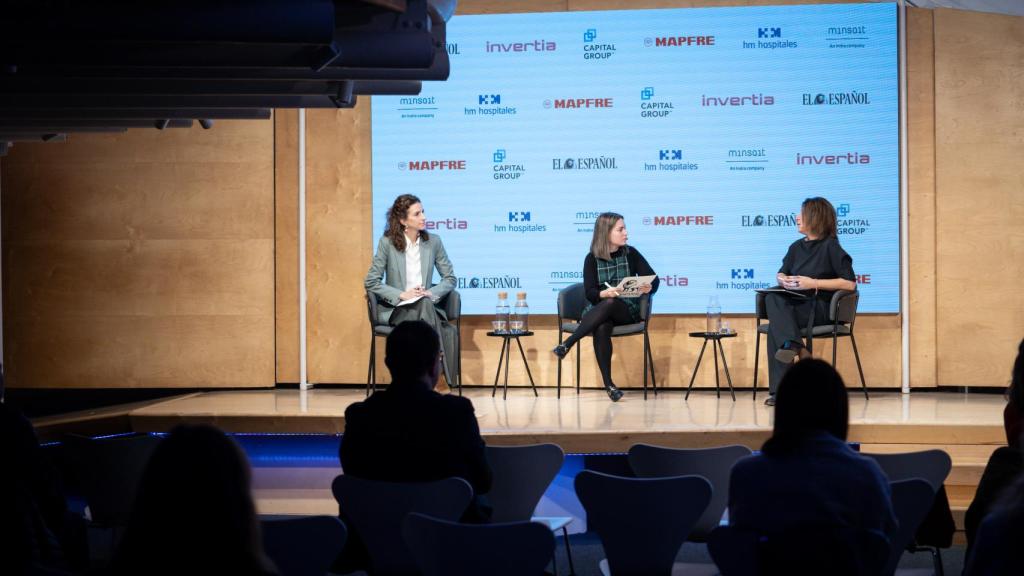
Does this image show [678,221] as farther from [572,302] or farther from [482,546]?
[482,546]

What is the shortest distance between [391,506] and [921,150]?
5.99m

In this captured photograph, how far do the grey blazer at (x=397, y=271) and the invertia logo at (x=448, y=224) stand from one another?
432 millimetres

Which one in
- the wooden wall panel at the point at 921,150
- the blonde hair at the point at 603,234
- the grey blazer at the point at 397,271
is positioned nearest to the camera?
the blonde hair at the point at 603,234

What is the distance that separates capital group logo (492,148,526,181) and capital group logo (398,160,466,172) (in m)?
0.26

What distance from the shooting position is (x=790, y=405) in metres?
2.42

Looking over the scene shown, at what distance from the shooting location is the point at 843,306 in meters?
6.83

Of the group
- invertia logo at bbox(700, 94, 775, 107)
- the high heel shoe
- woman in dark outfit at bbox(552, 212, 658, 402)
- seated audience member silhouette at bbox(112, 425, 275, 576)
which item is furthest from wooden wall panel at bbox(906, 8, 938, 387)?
seated audience member silhouette at bbox(112, 425, 275, 576)

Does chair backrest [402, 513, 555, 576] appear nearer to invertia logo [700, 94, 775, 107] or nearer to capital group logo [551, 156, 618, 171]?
capital group logo [551, 156, 618, 171]

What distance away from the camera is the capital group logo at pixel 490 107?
8.02 meters

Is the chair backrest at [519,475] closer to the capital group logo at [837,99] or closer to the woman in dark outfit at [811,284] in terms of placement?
the woman in dark outfit at [811,284]

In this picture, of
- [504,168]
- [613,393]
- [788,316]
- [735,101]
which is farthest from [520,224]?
[788,316]

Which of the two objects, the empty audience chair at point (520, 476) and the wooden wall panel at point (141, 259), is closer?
the empty audience chair at point (520, 476)

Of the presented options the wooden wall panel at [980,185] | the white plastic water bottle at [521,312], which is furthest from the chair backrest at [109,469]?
the wooden wall panel at [980,185]

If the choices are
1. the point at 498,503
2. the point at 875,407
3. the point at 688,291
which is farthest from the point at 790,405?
the point at 688,291
